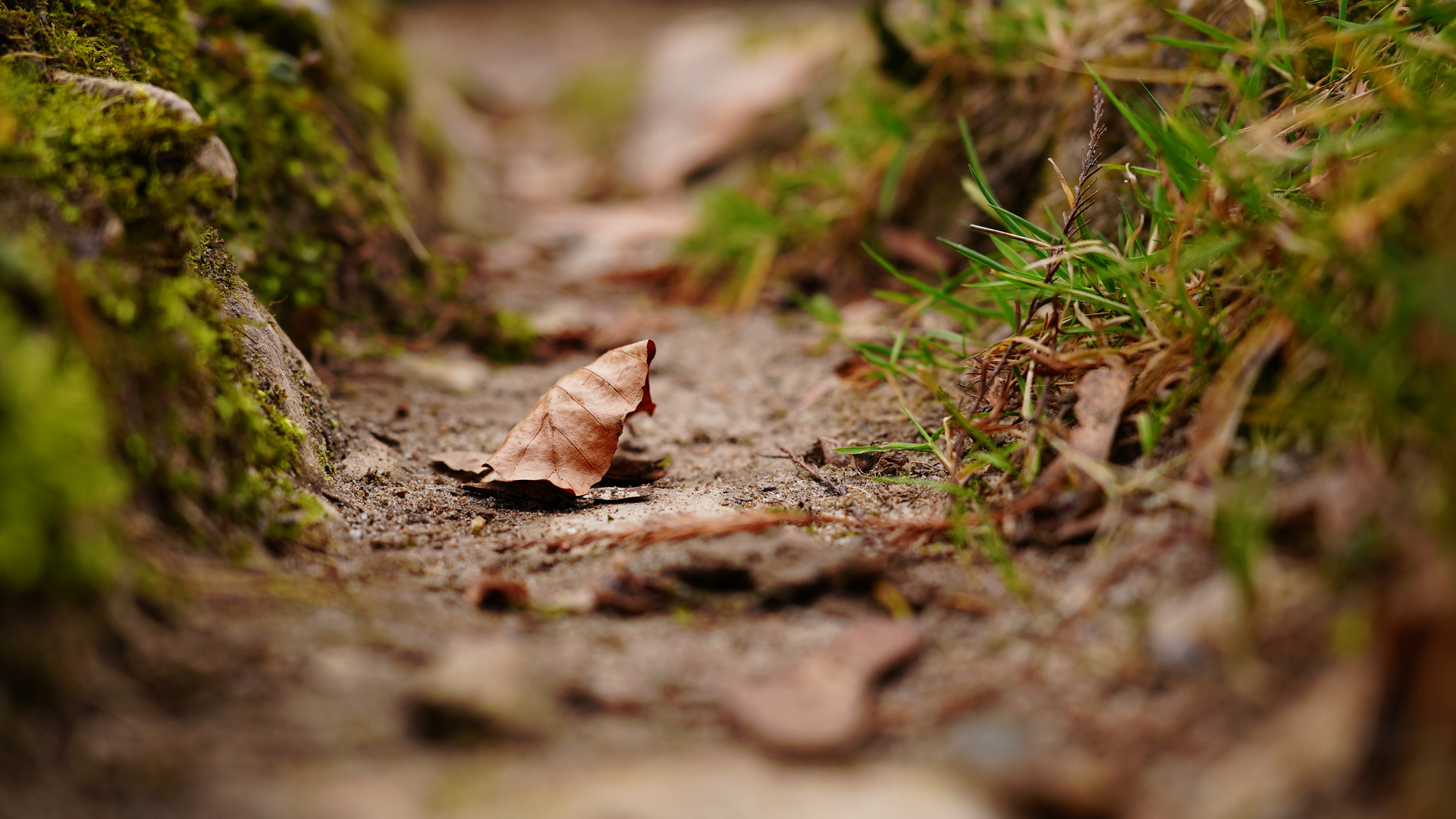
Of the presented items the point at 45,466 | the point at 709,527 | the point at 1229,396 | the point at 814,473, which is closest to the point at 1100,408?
the point at 1229,396

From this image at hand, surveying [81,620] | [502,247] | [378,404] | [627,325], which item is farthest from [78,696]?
[502,247]

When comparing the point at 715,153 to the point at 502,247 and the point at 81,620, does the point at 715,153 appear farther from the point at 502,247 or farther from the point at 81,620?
the point at 81,620

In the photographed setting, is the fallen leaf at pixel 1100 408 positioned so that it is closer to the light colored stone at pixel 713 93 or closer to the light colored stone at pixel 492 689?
the light colored stone at pixel 492 689

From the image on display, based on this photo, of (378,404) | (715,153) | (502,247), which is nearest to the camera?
(378,404)

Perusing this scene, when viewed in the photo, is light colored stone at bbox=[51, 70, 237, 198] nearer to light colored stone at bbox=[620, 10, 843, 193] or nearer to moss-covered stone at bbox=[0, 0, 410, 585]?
moss-covered stone at bbox=[0, 0, 410, 585]

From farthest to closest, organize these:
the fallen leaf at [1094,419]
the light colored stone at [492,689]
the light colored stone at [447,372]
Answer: the light colored stone at [447,372] < the fallen leaf at [1094,419] < the light colored stone at [492,689]

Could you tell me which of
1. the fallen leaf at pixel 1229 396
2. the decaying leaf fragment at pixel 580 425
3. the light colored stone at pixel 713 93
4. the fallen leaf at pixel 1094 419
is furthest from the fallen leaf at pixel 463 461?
the light colored stone at pixel 713 93

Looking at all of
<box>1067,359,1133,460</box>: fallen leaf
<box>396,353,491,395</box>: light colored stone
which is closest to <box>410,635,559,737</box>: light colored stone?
<box>1067,359,1133,460</box>: fallen leaf

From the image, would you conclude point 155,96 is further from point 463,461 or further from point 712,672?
point 712,672
